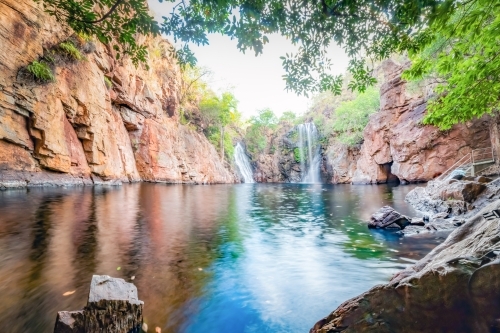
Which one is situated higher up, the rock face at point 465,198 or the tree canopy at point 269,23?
the tree canopy at point 269,23

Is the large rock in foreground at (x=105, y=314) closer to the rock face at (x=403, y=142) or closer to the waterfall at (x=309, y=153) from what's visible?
the rock face at (x=403, y=142)

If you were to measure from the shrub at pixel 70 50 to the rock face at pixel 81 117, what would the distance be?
40cm

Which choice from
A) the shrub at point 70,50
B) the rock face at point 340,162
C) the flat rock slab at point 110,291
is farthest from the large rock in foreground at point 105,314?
the rock face at point 340,162

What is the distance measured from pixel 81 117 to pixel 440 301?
73.9 ft

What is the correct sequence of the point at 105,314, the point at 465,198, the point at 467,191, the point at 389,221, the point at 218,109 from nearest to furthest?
the point at 105,314, the point at 389,221, the point at 465,198, the point at 467,191, the point at 218,109

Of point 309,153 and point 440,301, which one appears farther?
point 309,153

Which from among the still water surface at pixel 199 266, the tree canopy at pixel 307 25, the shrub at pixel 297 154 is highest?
the shrub at pixel 297 154

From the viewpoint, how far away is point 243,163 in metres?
47.8

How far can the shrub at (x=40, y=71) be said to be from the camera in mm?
14111

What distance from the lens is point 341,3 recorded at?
9.09 feet

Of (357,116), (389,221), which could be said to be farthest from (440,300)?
(357,116)

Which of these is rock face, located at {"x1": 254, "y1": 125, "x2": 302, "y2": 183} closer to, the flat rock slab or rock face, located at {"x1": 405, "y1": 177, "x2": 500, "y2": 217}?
rock face, located at {"x1": 405, "y1": 177, "x2": 500, "y2": 217}

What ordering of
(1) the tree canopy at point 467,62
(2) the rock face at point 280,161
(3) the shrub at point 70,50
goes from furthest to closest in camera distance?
(2) the rock face at point 280,161 → (3) the shrub at point 70,50 → (1) the tree canopy at point 467,62

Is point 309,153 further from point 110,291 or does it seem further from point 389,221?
point 110,291
